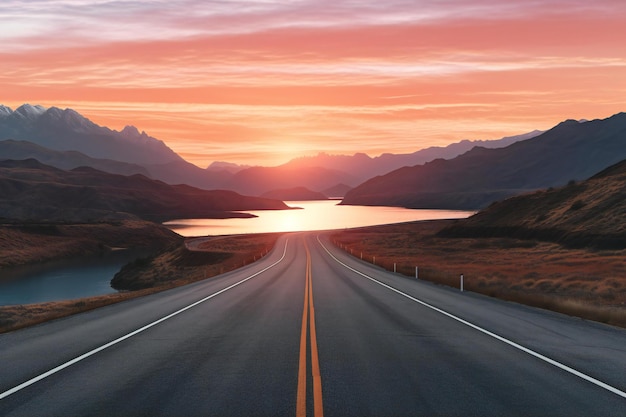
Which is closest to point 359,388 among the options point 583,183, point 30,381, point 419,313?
point 30,381

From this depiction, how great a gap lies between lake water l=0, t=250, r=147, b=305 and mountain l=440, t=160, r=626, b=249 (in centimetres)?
5891

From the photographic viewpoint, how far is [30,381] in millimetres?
9852

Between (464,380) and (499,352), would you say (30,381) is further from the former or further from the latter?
(499,352)

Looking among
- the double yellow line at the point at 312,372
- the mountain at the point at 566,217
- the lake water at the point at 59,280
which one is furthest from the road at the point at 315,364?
the mountain at the point at 566,217

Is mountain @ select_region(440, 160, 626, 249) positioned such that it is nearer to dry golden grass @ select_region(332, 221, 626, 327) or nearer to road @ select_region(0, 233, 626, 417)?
dry golden grass @ select_region(332, 221, 626, 327)

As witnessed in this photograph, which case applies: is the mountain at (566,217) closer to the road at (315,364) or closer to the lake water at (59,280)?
the road at (315,364)

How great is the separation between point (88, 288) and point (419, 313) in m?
62.4

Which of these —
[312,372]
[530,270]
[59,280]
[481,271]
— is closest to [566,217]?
[530,270]

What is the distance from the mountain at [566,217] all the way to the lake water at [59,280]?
5891 centimetres

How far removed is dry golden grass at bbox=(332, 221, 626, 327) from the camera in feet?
76.3

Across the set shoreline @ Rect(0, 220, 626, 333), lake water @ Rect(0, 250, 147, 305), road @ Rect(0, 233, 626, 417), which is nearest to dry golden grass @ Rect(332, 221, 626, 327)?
shoreline @ Rect(0, 220, 626, 333)

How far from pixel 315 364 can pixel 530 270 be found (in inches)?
1608

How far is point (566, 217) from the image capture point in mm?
81250

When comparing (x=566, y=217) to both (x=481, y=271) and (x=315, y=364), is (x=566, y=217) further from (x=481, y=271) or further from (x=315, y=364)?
(x=315, y=364)
